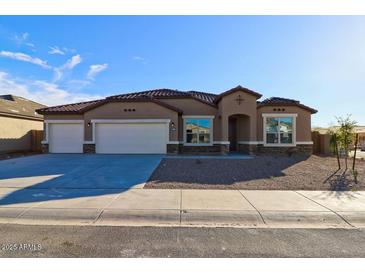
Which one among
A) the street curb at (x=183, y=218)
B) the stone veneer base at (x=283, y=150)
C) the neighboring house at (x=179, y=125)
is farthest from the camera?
the stone veneer base at (x=283, y=150)

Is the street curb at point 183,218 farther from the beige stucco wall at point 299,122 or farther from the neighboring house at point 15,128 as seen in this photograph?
the neighboring house at point 15,128

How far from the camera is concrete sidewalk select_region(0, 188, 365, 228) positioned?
5.13 metres

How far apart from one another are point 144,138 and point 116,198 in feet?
36.0

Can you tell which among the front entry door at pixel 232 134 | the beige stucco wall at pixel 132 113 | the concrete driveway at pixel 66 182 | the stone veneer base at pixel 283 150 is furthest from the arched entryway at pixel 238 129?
the concrete driveway at pixel 66 182

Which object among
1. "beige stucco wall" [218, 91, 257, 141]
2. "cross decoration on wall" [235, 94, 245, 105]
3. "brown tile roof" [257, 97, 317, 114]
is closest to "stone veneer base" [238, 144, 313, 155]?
"beige stucco wall" [218, 91, 257, 141]

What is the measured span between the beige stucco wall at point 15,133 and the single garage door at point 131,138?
7566 mm

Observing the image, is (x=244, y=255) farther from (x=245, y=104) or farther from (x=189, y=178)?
(x=245, y=104)

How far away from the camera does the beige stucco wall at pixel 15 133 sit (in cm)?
1847

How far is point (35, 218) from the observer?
520 cm

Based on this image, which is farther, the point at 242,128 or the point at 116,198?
the point at 242,128

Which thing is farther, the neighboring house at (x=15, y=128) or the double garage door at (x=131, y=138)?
the neighboring house at (x=15, y=128)

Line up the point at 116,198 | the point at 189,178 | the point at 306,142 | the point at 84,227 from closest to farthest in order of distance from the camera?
the point at 84,227 → the point at 116,198 → the point at 189,178 → the point at 306,142

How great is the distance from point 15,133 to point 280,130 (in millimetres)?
21323

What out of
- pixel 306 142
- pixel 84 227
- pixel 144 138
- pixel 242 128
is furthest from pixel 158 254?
pixel 306 142
